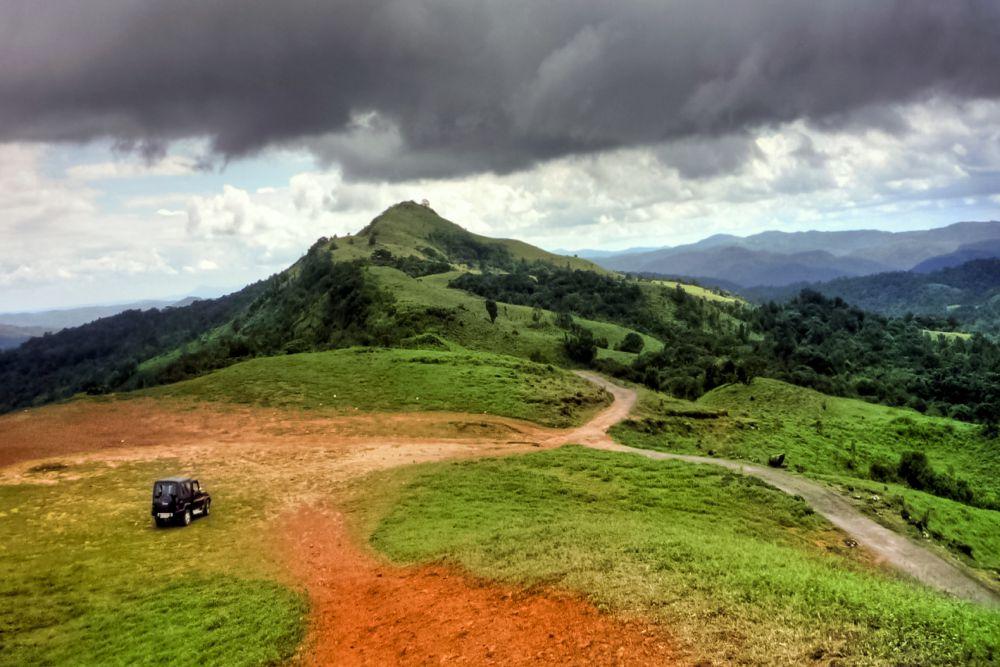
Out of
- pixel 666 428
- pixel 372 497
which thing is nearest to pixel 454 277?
pixel 666 428

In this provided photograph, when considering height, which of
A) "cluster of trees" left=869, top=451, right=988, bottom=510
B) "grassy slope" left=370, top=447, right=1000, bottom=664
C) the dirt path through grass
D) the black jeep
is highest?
the black jeep

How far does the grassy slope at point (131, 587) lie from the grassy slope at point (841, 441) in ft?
86.9

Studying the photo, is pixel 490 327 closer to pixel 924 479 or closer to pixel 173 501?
pixel 924 479

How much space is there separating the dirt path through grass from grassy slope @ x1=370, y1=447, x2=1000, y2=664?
5.71ft

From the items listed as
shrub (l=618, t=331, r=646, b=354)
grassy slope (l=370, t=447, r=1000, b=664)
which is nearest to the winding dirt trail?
grassy slope (l=370, t=447, r=1000, b=664)

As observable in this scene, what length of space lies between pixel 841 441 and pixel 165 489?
4910 centimetres

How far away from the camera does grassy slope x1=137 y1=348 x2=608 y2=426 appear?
147 ft

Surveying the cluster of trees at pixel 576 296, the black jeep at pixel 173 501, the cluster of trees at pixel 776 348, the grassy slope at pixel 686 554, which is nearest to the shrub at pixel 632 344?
the cluster of trees at pixel 776 348

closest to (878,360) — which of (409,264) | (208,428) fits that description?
(409,264)

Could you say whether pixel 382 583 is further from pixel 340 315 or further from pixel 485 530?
pixel 340 315

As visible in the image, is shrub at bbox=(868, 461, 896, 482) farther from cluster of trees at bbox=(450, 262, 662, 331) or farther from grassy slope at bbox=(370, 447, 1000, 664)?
cluster of trees at bbox=(450, 262, 662, 331)

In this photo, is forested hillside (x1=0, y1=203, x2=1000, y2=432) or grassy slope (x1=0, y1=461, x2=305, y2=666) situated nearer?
grassy slope (x1=0, y1=461, x2=305, y2=666)

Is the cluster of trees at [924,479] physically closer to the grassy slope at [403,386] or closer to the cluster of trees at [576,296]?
the grassy slope at [403,386]

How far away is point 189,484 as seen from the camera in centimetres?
2419
